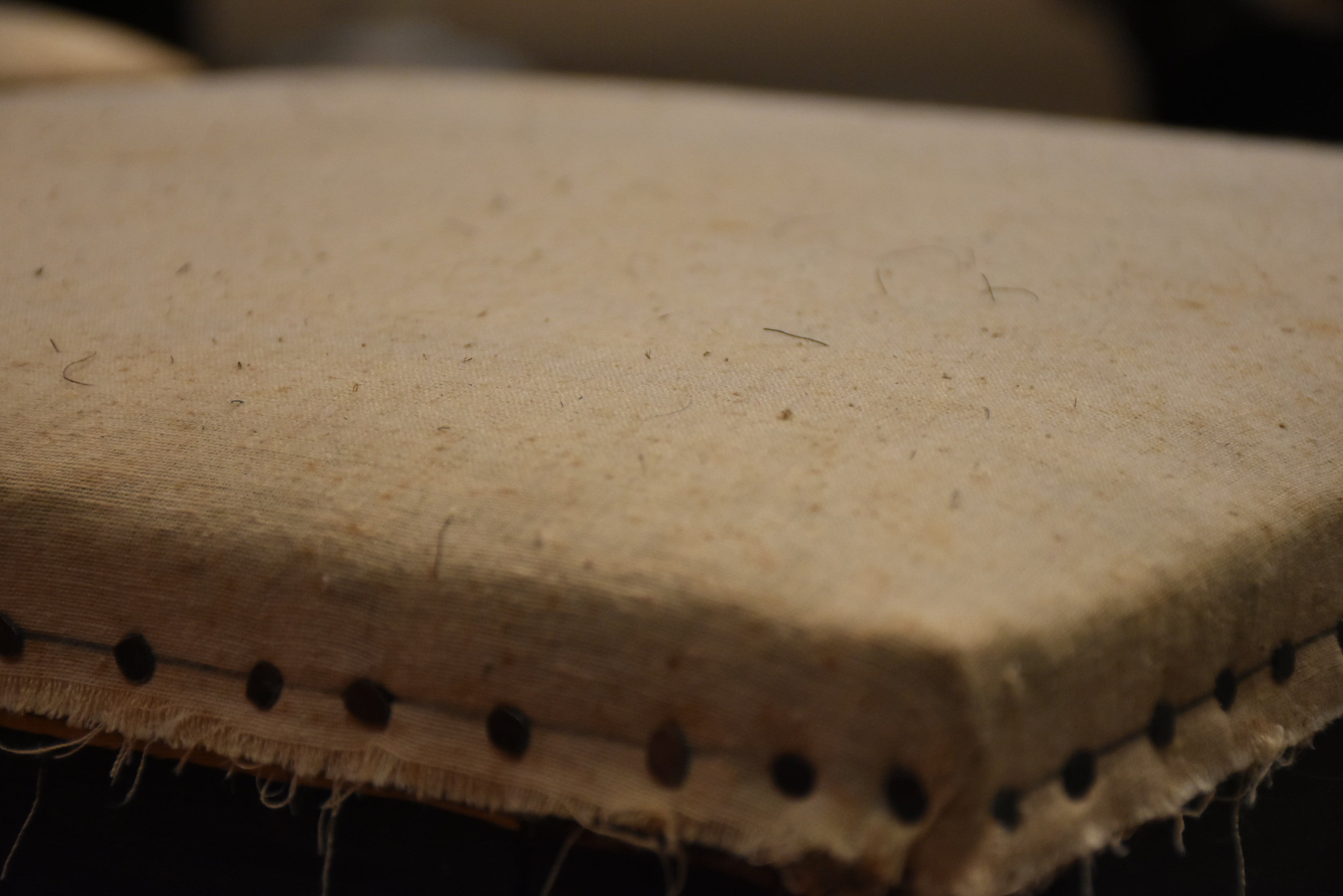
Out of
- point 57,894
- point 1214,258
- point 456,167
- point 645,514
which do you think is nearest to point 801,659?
point 645,514

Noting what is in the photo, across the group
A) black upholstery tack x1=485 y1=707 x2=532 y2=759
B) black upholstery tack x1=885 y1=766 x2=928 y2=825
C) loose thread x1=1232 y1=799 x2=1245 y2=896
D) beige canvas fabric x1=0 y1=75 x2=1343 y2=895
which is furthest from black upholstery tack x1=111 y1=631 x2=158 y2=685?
loose thread x1=1232 y1=799 x2=1245 y2=896

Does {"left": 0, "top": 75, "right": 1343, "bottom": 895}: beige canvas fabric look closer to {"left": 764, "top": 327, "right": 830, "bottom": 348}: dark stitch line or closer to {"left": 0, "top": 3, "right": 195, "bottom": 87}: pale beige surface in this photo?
{"left": 764, "top": 327, "right": 830, "bottom": 348}: dark stitch line

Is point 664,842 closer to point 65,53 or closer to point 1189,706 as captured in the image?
point 1189,706

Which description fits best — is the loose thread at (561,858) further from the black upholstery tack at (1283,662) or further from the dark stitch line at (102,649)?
the black upholstery tack at (1283,662)

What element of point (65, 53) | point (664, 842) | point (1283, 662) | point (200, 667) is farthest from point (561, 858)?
point (65, 53)

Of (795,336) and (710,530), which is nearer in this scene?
(710,530)

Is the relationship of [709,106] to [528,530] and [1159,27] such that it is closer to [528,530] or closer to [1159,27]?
[528,530]
